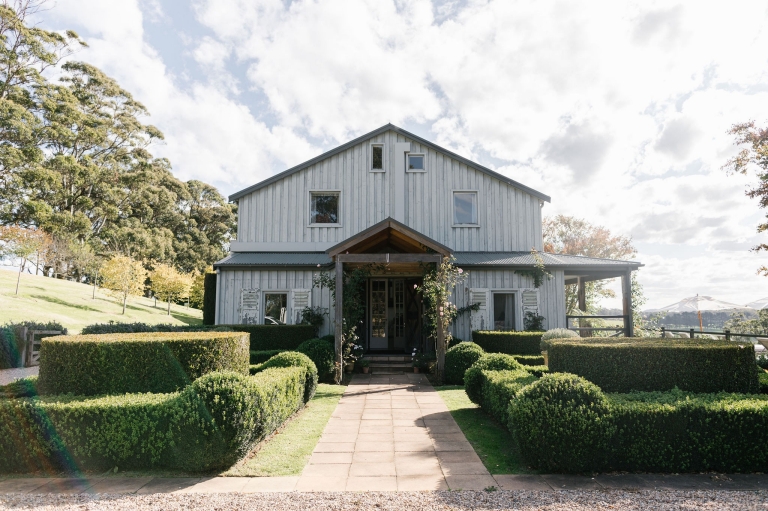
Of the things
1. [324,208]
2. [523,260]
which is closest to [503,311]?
[523,260]

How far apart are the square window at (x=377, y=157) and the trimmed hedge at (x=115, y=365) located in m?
11.6

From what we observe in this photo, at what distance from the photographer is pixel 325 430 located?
275 inches

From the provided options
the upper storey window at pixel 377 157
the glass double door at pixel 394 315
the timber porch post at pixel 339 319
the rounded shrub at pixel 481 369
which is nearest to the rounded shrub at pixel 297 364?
the timber porch post at pixel 339 319

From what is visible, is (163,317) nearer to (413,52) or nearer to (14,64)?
(14,64)

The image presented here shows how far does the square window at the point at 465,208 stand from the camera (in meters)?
16.9

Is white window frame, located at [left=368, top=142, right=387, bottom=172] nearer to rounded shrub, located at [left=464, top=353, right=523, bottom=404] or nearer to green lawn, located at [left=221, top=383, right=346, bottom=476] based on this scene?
rounded shrub, located at [left=464, top=353, right=523, bottom=404]

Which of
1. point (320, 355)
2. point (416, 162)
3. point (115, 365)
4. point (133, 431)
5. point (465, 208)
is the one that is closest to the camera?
point (133, 431)

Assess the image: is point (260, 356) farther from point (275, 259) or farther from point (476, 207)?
point (476, 207)

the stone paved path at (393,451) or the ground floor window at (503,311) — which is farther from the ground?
the ground floor window at (503,311)

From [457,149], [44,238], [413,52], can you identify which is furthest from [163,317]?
[413,52]

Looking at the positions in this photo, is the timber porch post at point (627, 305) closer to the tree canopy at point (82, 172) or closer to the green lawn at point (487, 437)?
the green lawn at point (487, 437)

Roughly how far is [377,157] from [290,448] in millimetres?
12736

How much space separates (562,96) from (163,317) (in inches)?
1050

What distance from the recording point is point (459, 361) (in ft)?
35.9
